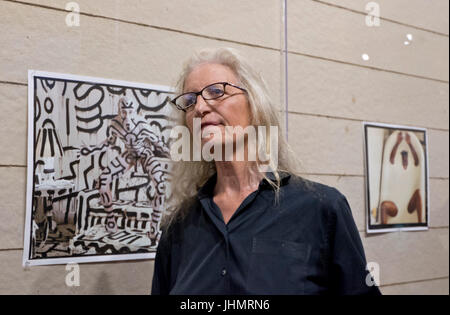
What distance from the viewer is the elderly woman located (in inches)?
28.6

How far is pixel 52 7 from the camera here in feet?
2.85

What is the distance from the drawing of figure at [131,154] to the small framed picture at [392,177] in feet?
1.51

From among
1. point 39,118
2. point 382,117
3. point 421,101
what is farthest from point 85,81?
point 421,101

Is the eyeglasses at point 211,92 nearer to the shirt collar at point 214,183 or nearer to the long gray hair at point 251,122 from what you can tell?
the long gray hair at point 251,122

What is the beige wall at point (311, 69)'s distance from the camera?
2.86ft

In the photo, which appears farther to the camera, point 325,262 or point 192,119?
point 192,119

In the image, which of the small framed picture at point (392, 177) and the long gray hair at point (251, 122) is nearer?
the long gray hair at point (251, 122)

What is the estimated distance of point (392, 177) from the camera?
1.00 metres

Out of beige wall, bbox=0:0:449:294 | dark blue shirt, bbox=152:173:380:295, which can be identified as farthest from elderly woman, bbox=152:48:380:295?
beige wall, bbox=0:0:449:294

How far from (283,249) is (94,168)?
1.41 feet

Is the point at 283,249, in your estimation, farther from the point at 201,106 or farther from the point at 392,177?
the point at 392,177

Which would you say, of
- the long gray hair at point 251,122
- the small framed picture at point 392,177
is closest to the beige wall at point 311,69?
the small framed picture at point 392,177
